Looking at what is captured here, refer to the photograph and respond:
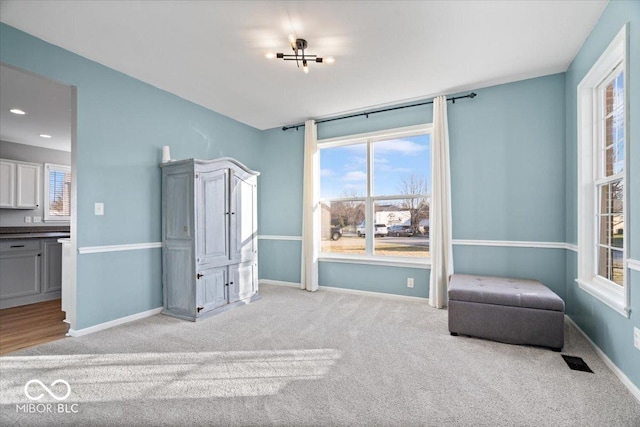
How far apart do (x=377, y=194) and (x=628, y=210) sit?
2.70m

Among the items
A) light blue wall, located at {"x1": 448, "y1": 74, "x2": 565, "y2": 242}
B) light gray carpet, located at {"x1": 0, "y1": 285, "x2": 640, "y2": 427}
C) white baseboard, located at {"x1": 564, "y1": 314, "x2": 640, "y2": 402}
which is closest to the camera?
light gray carpet, located at {"x1": 0, "y1": 285, "x2": 640, "y2": 427}

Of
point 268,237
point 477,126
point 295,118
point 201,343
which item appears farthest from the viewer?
point 268,237

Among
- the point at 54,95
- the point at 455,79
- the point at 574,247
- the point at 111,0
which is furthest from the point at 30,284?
the point at 574,247

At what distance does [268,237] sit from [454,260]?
2947mm

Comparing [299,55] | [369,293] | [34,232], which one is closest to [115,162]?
[299,55]

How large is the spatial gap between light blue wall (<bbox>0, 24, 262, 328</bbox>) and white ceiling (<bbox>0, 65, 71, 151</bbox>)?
0.28m

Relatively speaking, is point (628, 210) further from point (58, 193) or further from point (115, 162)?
point (58, 193)

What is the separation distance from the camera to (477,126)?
3.68 m

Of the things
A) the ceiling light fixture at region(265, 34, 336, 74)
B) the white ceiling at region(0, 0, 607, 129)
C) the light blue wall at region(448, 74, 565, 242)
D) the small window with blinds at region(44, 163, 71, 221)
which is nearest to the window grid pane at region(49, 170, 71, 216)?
the small window with blinds at region(44, 163, 71, 221)

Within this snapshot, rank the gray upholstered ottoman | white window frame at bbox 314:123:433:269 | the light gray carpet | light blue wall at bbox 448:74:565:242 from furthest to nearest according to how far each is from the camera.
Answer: white window frame at bbox 314:123:433:269 → light blue wall at bbox 448:74:565:242 → the gray upholstered ottoman → the light gray carpet

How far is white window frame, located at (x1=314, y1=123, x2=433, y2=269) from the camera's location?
13.2 ft

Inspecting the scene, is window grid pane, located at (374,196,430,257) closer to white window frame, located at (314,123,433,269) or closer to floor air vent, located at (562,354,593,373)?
white window frame, located at (314,123,433,269)

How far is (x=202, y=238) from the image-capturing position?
3422mm

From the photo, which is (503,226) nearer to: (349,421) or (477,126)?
(477,126)
